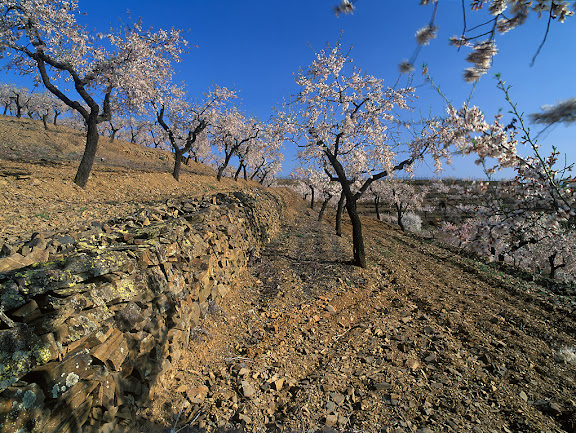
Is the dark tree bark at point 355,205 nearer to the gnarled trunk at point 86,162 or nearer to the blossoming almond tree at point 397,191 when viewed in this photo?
the gnarled trunk at point 86,162

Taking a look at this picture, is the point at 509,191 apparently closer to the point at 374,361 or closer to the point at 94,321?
the point at 374,361

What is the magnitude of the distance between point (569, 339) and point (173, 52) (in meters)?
19.3

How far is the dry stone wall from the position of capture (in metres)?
2.27

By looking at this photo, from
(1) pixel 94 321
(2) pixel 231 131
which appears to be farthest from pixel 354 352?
(2) pixel 231 131

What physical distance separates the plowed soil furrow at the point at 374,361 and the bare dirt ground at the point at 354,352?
24 mm

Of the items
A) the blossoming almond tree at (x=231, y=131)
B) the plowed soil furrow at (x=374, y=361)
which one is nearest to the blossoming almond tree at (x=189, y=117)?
the blossoming almond tree at (x=231, y=131)

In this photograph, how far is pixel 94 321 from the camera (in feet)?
9.68

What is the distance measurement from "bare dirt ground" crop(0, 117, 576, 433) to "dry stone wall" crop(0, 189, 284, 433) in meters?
0.53

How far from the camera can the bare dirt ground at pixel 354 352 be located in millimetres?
3598

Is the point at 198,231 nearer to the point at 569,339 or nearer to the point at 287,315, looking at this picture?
the point at 287,315

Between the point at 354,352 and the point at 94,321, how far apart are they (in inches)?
168

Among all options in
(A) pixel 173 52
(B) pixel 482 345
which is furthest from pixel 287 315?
(A) pixel 173 52

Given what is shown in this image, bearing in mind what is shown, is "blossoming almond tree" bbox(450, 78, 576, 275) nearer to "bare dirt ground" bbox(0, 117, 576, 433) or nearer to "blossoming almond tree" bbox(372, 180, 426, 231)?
"bare dirt ground" bbox(0, 117, 576, 433)

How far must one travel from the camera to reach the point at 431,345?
5.32 meters
